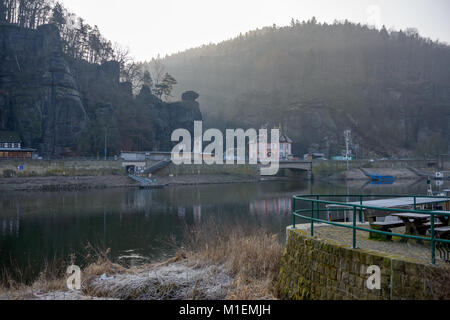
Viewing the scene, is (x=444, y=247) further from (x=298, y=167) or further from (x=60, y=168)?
(x=298, y=167)

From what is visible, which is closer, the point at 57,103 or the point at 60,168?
the point at 60,168

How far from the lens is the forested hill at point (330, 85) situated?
113 metres

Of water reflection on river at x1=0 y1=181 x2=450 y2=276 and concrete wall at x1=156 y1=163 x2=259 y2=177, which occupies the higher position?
concrete wall at x1=156 y1=163 x2=259 y2=177

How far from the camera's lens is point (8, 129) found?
61.9 meters

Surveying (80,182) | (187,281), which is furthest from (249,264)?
(80,182)

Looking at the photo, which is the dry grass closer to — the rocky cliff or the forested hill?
the rocky cliff

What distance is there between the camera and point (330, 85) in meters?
142

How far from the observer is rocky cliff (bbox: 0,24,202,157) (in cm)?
6212

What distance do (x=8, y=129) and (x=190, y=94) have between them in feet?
160

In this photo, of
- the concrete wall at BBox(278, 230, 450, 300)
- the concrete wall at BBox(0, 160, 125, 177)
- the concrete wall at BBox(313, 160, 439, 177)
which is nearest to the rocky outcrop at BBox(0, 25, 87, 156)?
the concrete wall at BBox(0, 160, 125, 177)

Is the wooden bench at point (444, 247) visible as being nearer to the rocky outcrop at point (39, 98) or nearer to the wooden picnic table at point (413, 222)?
the wooden picnic table at point (413, 222)

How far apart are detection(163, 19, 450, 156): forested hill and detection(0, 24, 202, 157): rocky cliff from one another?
156 feet

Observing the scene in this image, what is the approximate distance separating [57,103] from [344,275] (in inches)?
2699

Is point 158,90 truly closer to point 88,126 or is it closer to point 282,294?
point 88,126
